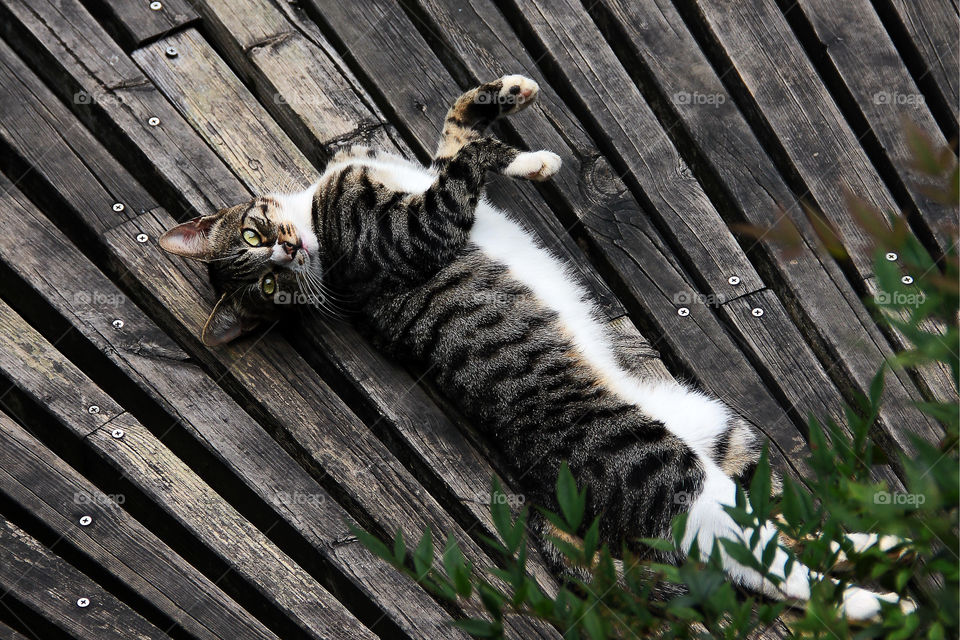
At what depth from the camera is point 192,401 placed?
266 centimetres

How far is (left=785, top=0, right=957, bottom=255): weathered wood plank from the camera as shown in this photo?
307 cm

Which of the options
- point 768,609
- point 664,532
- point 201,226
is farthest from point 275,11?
point 768,609

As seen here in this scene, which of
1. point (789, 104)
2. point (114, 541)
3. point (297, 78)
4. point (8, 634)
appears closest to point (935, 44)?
point (789, 104)

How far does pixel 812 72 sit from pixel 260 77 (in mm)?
2232

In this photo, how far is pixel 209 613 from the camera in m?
2.38

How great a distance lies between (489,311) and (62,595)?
162cm

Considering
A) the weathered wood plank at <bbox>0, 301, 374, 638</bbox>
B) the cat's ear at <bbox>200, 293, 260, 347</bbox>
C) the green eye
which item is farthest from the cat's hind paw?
the weathered wood plank at <bbox>0, 301, 374, 638</bbox>

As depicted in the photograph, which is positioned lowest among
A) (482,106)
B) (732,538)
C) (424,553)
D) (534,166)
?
(424,553)

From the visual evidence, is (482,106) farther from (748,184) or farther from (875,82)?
(875,82)

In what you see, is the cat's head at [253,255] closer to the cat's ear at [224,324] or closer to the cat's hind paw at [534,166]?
the cat's ear at [224,324]

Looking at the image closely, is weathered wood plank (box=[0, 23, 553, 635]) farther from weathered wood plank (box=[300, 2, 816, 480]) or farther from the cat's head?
weathered wood plank (box=[300, 2, 816, 480])

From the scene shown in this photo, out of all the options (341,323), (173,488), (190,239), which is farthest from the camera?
(341,323)

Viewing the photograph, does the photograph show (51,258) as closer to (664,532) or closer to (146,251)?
(146,251)

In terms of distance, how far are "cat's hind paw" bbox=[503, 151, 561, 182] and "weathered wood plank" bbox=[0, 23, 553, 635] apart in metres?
1.03
